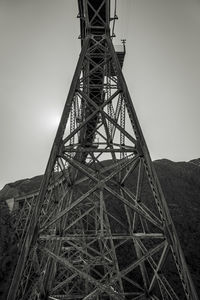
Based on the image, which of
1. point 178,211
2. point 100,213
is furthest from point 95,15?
point 178,211

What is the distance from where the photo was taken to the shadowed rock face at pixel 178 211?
1345cm

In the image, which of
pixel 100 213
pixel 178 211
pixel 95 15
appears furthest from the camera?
pixel 178 211

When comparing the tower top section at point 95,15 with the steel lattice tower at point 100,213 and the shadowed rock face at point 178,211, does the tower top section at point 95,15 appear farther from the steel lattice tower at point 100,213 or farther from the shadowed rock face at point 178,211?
the shadowed rock face at point 178,211

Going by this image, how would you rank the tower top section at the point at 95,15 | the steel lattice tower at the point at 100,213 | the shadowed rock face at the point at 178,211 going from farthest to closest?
the shadowed rock face at the point at 178,211
the tower top section at the point at 95,15
the steel lattice tower at the point at 100,213

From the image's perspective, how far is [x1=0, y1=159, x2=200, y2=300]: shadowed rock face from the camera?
13.5m

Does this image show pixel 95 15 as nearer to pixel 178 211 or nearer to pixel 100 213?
pixel 100 213

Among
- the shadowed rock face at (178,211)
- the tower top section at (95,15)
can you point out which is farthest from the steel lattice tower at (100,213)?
the shadowed rock face at (178,211)

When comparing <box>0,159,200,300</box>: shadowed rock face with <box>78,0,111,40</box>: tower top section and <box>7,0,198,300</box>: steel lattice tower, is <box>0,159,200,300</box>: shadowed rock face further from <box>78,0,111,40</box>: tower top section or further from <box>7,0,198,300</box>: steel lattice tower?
<box>78,0,111,40</box>: tower top section

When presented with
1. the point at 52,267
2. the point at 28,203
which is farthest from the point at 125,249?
the point at 52,267

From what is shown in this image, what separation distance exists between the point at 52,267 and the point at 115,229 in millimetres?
12913

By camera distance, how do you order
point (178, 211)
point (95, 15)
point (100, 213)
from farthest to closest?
point (178, 211)
point (95, 15)
point (100, 213)

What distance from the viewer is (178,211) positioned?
1866cm

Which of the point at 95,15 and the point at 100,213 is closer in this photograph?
the point at 100,213

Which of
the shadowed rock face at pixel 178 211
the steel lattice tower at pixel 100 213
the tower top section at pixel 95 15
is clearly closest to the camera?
the steel lattice tower at pixel 100 213
